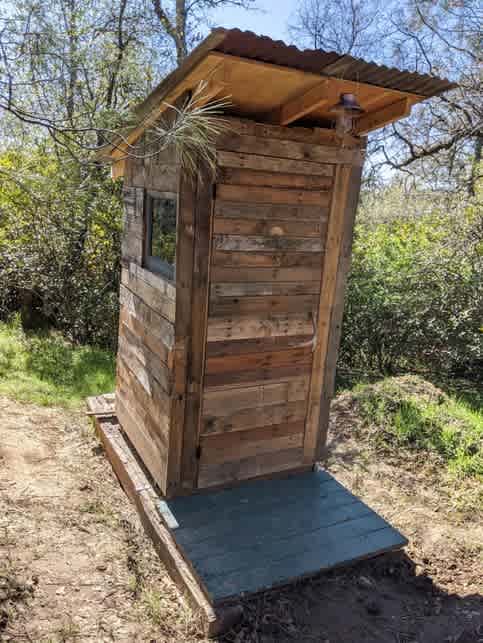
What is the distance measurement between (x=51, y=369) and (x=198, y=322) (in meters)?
3.90

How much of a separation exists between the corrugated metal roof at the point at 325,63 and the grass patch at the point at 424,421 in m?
3.16

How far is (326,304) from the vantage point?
353 cm

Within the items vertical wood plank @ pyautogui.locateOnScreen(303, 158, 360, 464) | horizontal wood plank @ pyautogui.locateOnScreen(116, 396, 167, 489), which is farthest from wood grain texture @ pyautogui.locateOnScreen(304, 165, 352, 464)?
horizontal wood plank @ pyautogui.locateOnScreen(116, 396, 167, 489)

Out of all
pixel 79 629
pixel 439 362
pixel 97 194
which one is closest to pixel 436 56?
pixel 439 362

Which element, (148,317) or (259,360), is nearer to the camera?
(259,360)

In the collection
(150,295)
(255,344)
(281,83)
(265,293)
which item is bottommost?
(255,344)

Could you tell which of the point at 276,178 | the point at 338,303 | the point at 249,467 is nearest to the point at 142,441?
the point at 249,467

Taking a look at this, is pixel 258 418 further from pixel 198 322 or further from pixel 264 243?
pixel 264 243

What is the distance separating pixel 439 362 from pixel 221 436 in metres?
4.23

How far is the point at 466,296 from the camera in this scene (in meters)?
6.30

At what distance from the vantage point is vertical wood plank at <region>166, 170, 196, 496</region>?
2949mm

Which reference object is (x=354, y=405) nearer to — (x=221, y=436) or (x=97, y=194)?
(x=221, y=436)

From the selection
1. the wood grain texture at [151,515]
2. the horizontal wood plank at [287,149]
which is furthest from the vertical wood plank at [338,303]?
the wood grain texture at [151,515]

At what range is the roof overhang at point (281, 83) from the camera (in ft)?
7.70
